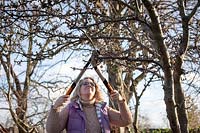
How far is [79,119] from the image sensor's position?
332cm

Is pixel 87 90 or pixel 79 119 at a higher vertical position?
pixel 87 90

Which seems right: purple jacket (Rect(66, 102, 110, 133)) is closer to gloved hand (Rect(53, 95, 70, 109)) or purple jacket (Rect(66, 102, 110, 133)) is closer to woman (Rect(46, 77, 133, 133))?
woman (Rect(46, 77, 133, 133))

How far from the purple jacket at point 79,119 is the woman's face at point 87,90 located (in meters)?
0.09

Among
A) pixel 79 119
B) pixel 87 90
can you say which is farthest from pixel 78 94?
pixel 79 119

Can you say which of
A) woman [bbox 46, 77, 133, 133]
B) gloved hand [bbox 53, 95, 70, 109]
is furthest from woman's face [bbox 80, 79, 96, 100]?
gloved hand [bbox 53, 95, 70, 109]

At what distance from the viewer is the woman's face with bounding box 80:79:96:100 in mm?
3387

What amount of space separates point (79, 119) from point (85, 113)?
0.09 meters

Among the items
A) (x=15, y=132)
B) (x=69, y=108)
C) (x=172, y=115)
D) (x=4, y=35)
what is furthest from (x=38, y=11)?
(x=15, y=132)

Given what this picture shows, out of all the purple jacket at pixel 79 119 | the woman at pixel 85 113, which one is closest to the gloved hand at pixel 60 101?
the woman at pixel 85 113

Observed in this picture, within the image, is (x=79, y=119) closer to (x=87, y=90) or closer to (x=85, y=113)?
(x=85, y=113)

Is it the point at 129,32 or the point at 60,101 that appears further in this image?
the point at 129,32

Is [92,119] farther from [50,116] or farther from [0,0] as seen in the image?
[0,0]

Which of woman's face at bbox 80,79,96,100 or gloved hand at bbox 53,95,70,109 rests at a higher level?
woman's face at bbox 80,79,96,100

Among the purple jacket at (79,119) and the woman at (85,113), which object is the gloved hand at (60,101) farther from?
the purple jacket at (79,119)
